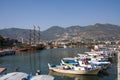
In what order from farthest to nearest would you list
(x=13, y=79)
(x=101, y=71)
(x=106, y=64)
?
1. (x=106, y=64)
2. (x=101, y=71)
3. (x=13, y=79)

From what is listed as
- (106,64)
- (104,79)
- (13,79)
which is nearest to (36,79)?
(13,79)

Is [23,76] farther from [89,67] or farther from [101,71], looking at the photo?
[101,71]

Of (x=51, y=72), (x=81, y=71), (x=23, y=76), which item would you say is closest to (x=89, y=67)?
(x=81, y=71)

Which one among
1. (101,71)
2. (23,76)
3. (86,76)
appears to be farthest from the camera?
(101,71)

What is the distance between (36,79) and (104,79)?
12631 mm

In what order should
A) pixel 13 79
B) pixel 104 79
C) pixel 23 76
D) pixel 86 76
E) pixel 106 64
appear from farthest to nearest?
pixel 106 64 → pixel 86 76 → pixel 104 79 → pixel 23 76 → pixel 13 79

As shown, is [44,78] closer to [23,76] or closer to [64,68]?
[23,76]

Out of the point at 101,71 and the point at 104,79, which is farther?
the point at 101,71

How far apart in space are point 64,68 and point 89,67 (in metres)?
4.39

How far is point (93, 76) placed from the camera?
3581 centimetres

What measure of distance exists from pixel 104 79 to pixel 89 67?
13.6 ft

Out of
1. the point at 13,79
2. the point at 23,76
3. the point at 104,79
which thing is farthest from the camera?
the point at 104,79

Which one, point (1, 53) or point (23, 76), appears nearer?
point (23, 76)

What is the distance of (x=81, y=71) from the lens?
3650 cm
